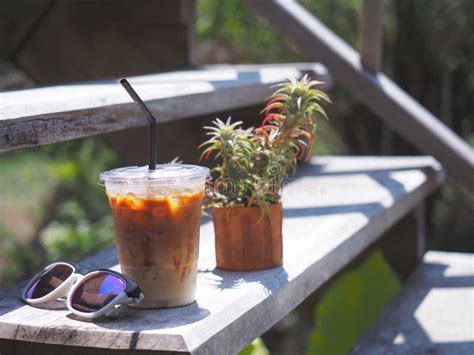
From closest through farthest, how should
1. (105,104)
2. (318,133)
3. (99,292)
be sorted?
1. (99,292)
2. (105,104)
3. (318,133)

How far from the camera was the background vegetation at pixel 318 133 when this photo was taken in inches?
206

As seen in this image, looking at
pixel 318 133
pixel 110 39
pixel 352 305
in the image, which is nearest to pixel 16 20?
pixel 110 39

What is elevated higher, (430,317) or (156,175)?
(156,175)

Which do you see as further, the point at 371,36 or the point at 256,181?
the point at 371,36

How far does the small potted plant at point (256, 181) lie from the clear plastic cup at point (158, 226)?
0.21 meters

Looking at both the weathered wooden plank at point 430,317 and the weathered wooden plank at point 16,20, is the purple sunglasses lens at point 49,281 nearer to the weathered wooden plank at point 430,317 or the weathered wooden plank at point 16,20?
the weathered wooden plank at point 430,317

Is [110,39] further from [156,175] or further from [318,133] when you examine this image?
[318,133]

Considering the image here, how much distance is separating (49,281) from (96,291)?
160mm

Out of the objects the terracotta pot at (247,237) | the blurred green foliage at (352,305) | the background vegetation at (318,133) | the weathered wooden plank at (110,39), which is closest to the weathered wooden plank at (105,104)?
Result: the terracotta pot at (247,237)

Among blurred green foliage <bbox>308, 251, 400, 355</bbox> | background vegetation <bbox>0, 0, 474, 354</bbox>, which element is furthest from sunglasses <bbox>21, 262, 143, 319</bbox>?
background vegetation <bbox>0, 0, 474, 354</bbox>

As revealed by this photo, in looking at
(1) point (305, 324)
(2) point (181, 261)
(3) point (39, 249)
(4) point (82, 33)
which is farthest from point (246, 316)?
(3) point (39, 249)

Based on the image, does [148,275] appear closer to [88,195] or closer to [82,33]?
[82,33]

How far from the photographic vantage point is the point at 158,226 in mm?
1349

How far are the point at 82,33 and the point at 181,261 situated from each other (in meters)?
2.13
